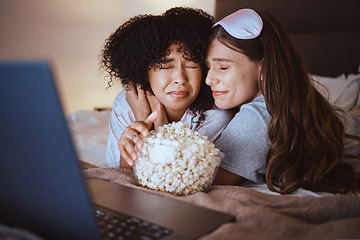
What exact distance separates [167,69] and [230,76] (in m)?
0.26

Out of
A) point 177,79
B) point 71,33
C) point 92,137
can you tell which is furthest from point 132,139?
point 71,33

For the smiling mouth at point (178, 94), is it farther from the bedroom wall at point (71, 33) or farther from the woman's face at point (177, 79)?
the bedroom wall at point (71, 33)

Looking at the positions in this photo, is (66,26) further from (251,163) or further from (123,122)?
(251,163)

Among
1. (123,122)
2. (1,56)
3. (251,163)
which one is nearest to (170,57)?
(123,122)

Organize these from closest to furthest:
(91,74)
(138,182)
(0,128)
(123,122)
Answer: (0,128), (138,182), (123,122), (91,74)

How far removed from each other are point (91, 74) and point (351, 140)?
2.94m

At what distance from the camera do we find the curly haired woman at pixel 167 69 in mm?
1380

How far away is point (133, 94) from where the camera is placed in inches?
63.0

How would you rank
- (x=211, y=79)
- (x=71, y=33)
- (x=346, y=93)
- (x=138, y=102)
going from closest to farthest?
(x=211, y=79)
(x=138, y=102)
(x=346, y=93)
(x=71, y=33)

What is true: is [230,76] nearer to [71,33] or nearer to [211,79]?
[211,79]

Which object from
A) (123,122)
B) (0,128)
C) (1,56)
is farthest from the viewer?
(1,56)

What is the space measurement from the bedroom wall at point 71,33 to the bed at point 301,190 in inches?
28.3

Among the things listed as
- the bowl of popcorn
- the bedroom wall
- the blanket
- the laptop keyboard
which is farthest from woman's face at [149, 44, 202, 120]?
the bedroom wall

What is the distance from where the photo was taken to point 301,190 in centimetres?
115
